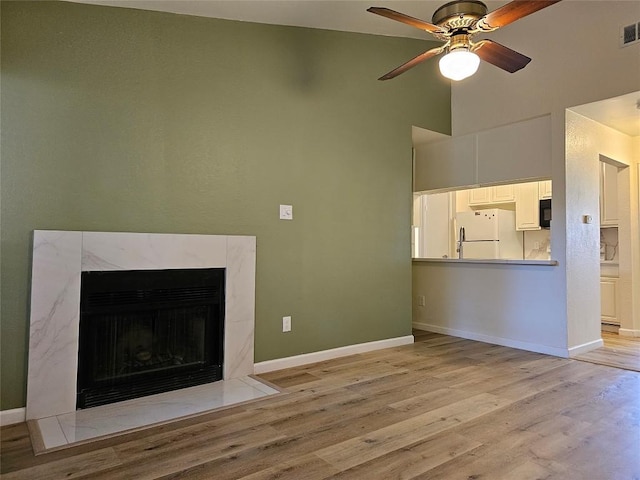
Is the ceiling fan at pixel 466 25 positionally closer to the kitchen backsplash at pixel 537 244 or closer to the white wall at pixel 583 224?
the white wall at pixel 583 224

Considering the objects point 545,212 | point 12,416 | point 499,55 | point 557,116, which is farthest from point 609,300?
point 12,416

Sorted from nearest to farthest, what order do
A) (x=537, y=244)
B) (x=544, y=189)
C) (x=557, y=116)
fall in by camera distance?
1. (x=557, y=116)
2. (x=544, y=189)
3. (x=537, y=244)

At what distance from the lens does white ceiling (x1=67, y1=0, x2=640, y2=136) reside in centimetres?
289

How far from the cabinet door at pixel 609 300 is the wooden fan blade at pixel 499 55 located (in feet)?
13.1

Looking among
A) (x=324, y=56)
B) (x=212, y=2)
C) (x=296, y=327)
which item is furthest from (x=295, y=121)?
(x=296, y=327)

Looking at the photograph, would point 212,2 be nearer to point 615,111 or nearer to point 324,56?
point 324,56

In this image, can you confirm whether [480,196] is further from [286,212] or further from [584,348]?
[286,212]

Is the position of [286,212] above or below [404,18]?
below

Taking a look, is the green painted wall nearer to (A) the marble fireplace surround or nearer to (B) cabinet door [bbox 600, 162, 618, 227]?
(A) the marble fireplace surround

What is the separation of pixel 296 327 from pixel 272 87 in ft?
6.75

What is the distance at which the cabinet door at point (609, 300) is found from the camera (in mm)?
5348

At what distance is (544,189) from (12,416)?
6.46 metres

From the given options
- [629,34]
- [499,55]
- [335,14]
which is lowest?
[499,55]

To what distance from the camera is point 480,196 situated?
6527 millimetres
